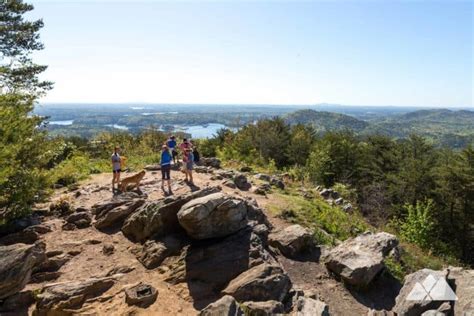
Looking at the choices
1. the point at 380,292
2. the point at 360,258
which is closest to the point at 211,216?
the point at 360,258

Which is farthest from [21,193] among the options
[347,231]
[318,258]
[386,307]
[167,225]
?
[347,231]

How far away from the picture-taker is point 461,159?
31266 millimetres

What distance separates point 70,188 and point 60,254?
23.2 ft

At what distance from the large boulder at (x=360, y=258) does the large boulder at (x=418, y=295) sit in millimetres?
1369

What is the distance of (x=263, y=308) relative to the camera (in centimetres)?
822

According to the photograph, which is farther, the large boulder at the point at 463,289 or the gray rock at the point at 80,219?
the gray rock at the point at 80,219

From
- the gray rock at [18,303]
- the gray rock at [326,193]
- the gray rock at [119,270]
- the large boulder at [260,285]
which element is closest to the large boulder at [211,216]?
the large boulder at [260,285]

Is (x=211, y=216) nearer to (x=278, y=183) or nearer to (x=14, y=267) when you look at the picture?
(x=14, y=267)

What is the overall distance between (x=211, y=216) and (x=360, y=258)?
5116 mm

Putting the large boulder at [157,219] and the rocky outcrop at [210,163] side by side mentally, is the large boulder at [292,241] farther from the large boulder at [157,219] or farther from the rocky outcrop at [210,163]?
the rocky outcrop at [210,163]

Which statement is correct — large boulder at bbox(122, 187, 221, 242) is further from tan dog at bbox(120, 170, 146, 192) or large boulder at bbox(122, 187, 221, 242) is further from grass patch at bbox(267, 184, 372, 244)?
grass patch at bbox(267, 184, 372, 244)

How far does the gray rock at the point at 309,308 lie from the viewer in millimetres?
8430

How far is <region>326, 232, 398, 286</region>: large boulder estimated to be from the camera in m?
10.8

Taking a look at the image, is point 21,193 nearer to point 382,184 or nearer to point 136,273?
point 136,273
